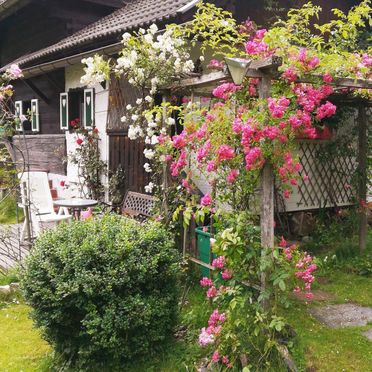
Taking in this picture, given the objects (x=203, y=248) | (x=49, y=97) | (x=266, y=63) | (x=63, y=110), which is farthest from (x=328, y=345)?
(x=49, y=97)

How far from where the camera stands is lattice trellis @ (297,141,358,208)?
698cm

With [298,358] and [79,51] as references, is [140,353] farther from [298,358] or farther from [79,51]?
[79,51]

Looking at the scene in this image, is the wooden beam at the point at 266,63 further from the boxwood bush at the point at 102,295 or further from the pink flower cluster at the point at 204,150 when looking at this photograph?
the boxwood bush at the point at 102,295

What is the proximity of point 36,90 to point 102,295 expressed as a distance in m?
7.12

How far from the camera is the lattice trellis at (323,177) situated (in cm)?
698

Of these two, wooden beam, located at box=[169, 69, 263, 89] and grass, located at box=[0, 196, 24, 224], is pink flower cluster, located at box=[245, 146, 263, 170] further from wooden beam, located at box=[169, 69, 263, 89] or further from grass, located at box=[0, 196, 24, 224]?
grass, located at box=[0, 196, 24, 224]

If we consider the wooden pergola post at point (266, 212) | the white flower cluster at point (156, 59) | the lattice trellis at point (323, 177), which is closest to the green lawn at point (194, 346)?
the wooden pergola post at point (266, 212)

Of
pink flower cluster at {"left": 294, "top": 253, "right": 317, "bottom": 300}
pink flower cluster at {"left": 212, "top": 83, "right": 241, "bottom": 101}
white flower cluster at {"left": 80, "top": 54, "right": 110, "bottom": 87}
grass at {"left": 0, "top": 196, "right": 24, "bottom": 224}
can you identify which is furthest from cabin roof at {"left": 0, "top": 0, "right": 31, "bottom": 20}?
pink flower cluster at {"left": 294, "top": 253, "right": 317, "bottom": 300}

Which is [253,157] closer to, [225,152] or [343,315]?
[225,152]

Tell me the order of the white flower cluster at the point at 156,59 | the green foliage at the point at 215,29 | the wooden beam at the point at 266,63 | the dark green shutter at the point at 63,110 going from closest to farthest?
the wooden beam at the point at 266,63 < the green foliage at the point at 215,29 < the white flower cluster at the point at 156,59 < the dark green shutter at the point at 63,110

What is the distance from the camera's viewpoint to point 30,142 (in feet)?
33.2

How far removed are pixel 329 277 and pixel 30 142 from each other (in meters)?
7.54

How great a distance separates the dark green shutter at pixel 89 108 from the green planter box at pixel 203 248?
3872 millimetres

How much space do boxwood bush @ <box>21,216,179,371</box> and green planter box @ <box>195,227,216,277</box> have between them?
107 cm
